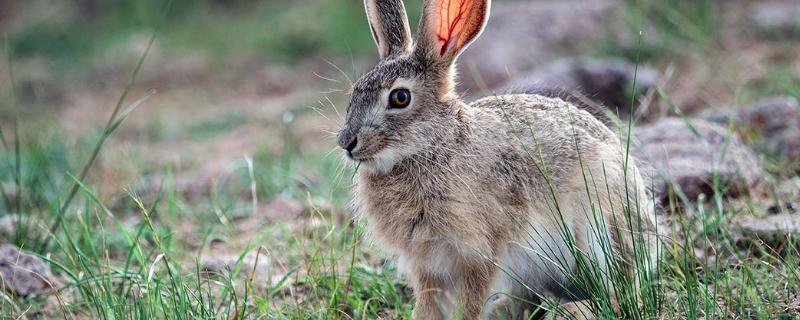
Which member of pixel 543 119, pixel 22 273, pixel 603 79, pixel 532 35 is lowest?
pixel 532 35

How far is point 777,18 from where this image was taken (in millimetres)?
8508

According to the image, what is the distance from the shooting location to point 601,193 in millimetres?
3604

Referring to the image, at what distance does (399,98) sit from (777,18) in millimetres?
6073

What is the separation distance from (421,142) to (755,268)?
125 centimetres

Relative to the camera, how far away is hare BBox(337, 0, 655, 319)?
336cm

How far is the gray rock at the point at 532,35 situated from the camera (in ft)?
28.6

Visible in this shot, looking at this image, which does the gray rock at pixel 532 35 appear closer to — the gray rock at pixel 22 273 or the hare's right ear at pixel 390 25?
the hare's right ear at pixel 390 25

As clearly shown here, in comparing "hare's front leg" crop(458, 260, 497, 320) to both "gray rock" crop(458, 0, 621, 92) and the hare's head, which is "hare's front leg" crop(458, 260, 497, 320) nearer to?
the hare's head

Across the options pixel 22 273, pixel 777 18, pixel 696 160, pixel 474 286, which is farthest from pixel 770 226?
pixel 777 18

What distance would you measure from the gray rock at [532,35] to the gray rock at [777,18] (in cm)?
126

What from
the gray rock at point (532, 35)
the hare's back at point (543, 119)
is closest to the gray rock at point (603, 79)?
the gray rock at point (532, 35)

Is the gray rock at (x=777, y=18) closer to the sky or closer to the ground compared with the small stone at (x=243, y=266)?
closer to the ground

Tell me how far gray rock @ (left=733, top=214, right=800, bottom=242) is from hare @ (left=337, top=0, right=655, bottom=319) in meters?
0.43

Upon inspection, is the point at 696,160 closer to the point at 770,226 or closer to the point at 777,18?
the point at 770,226
